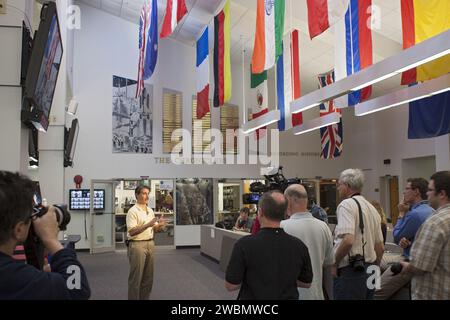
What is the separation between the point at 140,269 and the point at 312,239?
8.85 feet

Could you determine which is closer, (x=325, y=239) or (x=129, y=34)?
(x=325, y=239)

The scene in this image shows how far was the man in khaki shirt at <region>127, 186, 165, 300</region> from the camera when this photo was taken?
5.31 m

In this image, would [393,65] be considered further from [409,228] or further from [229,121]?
[229,121]

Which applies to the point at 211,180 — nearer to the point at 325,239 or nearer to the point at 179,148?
the point at 179,148

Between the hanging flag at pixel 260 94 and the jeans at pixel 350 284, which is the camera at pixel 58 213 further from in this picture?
the hanging flag at pixel 260 94

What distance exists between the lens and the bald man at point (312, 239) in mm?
3205

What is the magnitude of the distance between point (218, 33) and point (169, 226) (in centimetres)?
835

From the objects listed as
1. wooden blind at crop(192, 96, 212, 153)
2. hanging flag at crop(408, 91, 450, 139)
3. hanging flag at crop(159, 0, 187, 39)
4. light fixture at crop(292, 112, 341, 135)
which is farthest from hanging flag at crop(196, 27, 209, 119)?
wooden blind at crop(192, 96, 212, 153)

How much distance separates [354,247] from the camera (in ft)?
12.0

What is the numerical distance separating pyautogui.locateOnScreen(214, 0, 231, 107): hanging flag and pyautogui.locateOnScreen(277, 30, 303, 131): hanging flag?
1.49 metres

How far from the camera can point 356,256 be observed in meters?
3.60

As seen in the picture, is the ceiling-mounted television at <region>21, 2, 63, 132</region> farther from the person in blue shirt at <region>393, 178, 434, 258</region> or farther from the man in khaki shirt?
the person in blue shirt at <region>393, 178, 434, 258</region>

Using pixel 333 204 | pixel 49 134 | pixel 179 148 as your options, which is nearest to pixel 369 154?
pixel 333 204

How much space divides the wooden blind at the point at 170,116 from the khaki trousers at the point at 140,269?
421 inches
